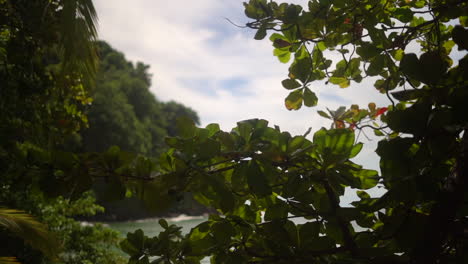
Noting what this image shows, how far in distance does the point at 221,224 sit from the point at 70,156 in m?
0.23

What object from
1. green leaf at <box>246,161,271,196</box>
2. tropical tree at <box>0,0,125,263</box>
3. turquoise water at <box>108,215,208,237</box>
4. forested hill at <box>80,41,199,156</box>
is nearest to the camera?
green leaf at <box>246,161,271,196</box>

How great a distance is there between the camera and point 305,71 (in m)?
0.63

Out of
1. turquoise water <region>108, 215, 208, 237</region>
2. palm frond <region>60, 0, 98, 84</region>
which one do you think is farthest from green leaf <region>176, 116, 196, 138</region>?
turquoise water <region>108, 215, 208, 237</region>

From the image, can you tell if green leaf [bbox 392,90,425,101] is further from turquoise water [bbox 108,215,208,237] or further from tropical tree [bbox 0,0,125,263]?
turquoise water [bbox 108,215,208,237]

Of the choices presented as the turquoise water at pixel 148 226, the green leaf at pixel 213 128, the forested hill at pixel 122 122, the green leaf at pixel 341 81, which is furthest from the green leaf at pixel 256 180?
the forested hill at pixel 122 122

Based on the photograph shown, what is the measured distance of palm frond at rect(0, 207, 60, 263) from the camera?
54.4 inches

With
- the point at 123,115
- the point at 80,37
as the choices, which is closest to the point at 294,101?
the point at 80,37

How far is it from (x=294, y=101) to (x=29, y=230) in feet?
4.61

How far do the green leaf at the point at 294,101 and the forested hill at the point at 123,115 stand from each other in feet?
35.1

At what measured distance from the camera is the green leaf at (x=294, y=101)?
0.68 meters

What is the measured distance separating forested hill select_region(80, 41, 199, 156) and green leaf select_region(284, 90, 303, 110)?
10.7m

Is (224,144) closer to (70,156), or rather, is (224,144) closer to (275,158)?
(275,158)

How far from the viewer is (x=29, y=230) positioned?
1429 mm

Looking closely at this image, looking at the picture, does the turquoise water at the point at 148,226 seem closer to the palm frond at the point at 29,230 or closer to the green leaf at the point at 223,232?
the palm frond at the point at 29,230
